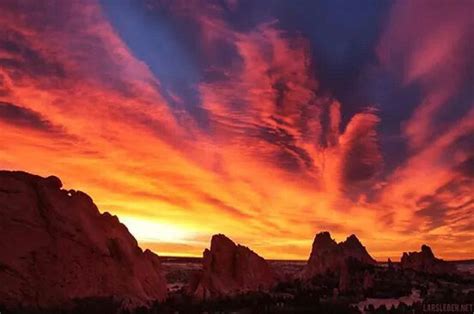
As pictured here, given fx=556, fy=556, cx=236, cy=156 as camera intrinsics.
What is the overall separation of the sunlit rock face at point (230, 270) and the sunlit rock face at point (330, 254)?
16.4m

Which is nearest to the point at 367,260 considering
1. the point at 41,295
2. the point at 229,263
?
the point at 229,263

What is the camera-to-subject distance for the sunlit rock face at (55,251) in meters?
38.0

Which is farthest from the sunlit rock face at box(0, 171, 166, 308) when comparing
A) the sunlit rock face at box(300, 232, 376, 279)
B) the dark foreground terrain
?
the sunlit rock face at box(300, 232, 376, 279)

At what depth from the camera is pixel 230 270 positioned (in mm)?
60062

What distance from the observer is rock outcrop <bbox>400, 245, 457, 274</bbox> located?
8219cm

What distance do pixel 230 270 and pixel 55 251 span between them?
24.4 meters

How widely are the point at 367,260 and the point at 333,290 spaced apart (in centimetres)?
2555

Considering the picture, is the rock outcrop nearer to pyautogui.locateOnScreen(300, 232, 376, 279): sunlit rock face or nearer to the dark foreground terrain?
pyautogui.locateOnScreen(300, 232, 376, 279): sunlit rock face

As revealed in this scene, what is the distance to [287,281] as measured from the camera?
65375 mm

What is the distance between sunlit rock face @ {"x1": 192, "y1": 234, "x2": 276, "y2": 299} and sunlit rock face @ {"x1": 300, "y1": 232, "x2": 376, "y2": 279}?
16.4 meters

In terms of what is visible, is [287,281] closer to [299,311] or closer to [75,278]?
[299,311]

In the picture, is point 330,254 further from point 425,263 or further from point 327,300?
point 327,300

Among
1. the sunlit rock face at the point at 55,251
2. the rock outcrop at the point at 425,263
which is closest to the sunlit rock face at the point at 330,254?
the rock outcrop at the point at 425,263

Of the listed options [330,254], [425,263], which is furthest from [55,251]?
[425,263]
